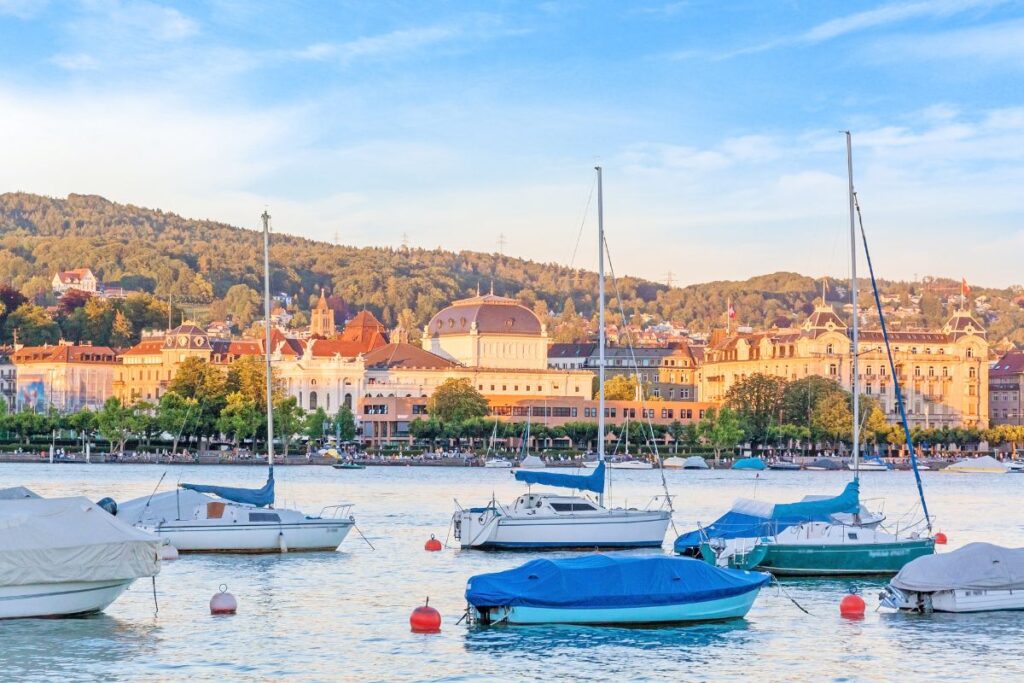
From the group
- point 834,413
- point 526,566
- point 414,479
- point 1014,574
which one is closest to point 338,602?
point 526,566

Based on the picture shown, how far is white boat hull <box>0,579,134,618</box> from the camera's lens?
31344 mm

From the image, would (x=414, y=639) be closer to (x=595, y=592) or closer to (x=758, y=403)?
(x=595, y=592)

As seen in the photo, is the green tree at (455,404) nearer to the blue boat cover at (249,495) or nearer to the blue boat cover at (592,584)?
the blue boat cover at (249,495)

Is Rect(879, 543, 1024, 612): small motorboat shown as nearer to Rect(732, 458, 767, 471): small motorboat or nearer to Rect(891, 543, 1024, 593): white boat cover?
Rect(891, 543, 1024, 593): white boat cover

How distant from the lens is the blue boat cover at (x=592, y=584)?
106 ft

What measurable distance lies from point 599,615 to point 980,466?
12230 cm

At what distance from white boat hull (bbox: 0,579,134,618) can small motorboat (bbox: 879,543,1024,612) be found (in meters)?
14.4

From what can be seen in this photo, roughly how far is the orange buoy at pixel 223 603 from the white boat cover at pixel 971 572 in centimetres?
1250

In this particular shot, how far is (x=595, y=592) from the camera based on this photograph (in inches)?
1280

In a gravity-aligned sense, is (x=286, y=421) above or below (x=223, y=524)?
above

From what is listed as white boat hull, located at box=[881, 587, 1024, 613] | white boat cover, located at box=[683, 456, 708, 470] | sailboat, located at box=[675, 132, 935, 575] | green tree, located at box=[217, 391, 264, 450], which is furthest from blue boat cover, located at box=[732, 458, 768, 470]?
white boat hull, located at box=[881, 587, 1024, 613]

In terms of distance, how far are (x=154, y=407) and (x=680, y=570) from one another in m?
130

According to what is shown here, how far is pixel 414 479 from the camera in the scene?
378 feet

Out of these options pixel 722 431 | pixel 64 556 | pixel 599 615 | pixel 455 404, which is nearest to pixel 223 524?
pixel 64 556
